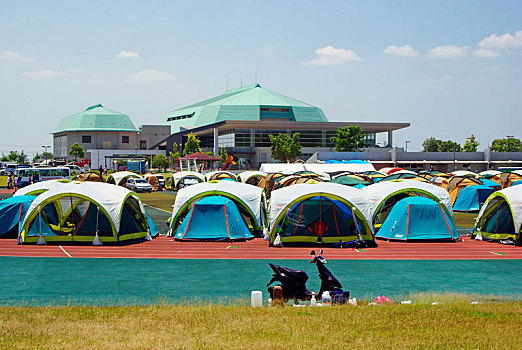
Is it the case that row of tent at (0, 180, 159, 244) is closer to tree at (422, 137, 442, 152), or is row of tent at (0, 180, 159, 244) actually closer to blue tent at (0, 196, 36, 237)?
blue tent at (0, 196, 36, 237)

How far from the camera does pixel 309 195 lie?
20906 millimetres

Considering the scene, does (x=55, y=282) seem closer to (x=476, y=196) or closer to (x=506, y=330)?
(x=506, y=330)

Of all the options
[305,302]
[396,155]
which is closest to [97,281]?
[305,302]

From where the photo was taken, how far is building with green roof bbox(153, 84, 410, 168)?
11531 centimetres

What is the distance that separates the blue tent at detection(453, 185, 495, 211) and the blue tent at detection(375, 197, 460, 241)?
1364 centimetres

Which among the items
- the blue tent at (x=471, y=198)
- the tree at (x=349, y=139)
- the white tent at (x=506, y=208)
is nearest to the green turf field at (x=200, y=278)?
the white tent at (x=506, y=208)

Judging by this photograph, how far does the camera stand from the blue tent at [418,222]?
21703 millimetres

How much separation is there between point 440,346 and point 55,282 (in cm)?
931

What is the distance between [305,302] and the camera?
1213 centimetres

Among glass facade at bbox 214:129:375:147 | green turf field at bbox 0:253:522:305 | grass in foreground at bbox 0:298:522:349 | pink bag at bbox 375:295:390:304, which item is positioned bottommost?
green turf field at bbox 0:253:522:305

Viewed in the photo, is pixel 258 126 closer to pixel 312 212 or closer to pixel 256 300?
pixel 312 212

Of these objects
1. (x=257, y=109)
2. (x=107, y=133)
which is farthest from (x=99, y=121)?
(x=257, y=109)

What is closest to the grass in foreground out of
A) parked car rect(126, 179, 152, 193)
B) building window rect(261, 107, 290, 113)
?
parked car rect(126, 179, 152, 193)

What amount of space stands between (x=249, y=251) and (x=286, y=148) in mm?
84054
